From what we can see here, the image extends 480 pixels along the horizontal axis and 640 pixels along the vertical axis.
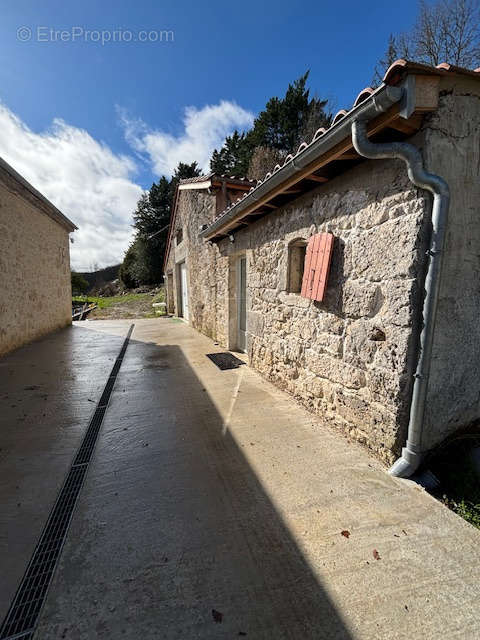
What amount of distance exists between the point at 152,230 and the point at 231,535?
2912 centimetres

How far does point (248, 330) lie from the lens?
5535 millimetres

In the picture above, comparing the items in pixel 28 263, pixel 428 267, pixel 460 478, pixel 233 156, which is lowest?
pixel 460 478

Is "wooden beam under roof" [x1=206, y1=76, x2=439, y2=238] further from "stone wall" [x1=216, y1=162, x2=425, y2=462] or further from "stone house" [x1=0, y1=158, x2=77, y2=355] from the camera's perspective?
"stone house" [x1=0, y1=158, x2=77, y2=355]

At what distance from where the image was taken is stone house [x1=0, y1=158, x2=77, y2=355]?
679 centimetres

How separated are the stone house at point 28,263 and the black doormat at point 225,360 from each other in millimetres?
4967

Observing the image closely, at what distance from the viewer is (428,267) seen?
2234 millimetres

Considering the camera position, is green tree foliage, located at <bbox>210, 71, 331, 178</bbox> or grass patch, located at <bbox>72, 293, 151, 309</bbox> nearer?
grass patch, located at <bbox>72, 293, 151, 309</bbox>

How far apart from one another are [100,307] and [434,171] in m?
20.8

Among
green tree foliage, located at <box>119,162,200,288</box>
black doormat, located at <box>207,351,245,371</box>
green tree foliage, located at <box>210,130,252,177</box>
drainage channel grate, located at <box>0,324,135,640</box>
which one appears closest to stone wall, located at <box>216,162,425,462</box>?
black doormat, located at <box>207,351,245,371</box>

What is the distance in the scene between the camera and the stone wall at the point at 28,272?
6.82m

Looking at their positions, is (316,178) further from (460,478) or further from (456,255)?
(460,478)

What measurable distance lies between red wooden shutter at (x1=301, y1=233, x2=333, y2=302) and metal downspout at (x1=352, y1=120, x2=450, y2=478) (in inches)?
38.3

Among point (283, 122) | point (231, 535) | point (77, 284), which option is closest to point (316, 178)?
point (231, 535)

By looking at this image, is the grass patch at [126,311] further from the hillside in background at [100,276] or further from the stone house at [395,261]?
the hillside in background at [100,276]
